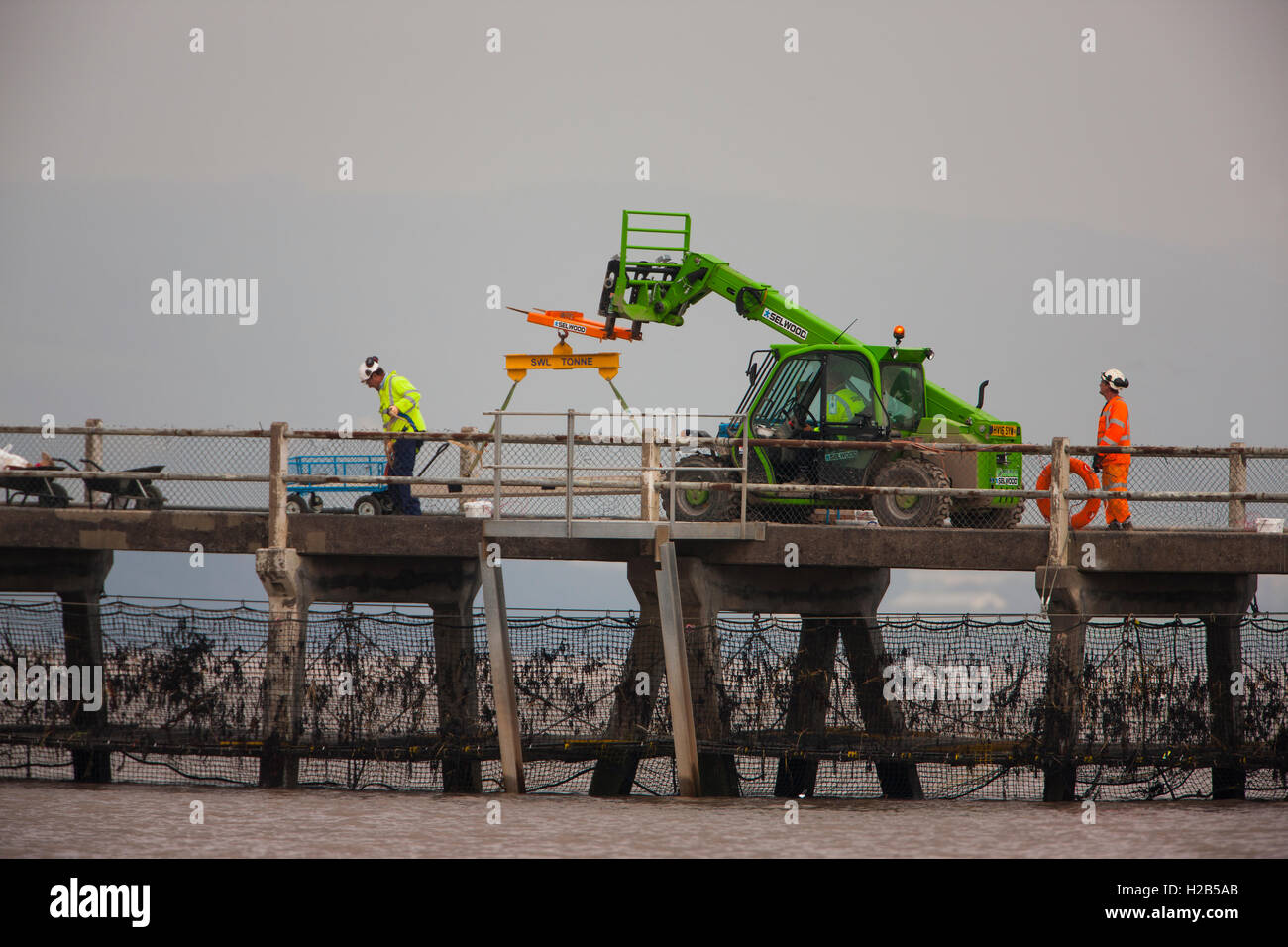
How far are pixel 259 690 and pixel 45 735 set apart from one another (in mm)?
2642

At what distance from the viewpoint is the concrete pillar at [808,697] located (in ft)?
56.1

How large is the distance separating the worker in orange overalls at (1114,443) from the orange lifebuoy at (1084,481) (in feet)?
1.03

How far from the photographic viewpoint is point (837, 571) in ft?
59.7

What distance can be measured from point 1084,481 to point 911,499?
2.02 metres

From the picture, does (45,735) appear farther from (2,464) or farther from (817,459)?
(817,459)

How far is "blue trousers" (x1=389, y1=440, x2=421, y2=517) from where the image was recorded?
17.4 metres

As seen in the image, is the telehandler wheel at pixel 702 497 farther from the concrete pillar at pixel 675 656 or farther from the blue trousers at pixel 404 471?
the blue trousers at pixel 404 471

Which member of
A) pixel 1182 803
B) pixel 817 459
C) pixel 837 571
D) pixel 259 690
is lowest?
pixel 1182 803

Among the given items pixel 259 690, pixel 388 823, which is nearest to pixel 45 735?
pixel 259 690

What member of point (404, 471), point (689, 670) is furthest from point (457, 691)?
point (689, 670)

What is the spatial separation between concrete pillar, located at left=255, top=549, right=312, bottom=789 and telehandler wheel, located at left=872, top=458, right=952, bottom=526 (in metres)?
5.97
